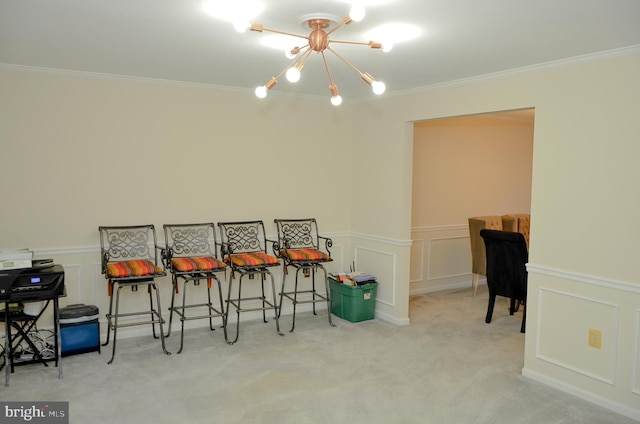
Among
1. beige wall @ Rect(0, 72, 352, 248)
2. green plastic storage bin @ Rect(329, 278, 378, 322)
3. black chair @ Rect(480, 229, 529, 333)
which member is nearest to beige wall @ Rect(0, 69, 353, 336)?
beige wall @ Rect(0, 72, 352, 248)

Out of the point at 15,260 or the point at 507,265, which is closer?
the point at 15,260

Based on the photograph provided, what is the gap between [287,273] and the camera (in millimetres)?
5238

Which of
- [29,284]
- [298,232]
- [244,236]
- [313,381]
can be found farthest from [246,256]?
[29,284]

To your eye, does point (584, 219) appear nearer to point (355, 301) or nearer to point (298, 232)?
point (355, 301)

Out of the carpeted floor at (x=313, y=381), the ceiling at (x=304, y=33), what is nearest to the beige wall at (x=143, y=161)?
the ceiling at (x=304, y=33)

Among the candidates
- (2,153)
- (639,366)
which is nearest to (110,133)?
(2,153)

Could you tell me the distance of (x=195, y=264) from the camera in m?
4.28

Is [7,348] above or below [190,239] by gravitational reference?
below

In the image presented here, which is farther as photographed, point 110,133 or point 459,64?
point 110,133

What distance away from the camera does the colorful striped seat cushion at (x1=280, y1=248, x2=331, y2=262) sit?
4.82 metres

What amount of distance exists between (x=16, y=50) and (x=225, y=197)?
2.12m

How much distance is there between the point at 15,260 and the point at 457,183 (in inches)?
196

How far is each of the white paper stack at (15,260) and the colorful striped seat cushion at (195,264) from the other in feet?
3.59

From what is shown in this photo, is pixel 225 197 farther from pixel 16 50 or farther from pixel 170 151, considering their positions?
pixel 16 50
